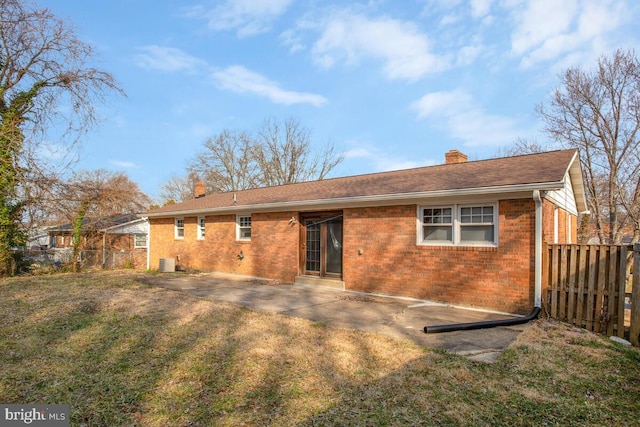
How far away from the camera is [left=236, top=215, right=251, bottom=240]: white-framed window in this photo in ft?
45.2

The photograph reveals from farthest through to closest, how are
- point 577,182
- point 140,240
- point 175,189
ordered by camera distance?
point 175,189 → point 140,240 → point 577,182

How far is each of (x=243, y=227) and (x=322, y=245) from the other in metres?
4.09

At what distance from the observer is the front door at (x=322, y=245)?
36.0 ft

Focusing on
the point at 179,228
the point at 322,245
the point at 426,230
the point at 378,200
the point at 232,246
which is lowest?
the point at 232,246

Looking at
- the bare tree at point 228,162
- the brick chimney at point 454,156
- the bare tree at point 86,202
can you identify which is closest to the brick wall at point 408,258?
the brick chimney at point 454,156

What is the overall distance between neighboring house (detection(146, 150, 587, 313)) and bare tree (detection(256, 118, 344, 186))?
61.4ft

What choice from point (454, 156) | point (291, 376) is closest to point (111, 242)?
point (454, 156)

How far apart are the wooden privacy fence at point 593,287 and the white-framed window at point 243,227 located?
9872 millimetres

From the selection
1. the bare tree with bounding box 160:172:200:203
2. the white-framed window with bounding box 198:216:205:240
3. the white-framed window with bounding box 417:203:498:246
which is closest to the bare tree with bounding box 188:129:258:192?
the bare tree with bounding box 160:172:200:203

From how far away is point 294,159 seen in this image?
107 ft

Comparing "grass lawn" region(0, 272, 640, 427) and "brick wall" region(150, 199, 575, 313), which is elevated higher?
"brick wall" region(150, 199, 575, 313)

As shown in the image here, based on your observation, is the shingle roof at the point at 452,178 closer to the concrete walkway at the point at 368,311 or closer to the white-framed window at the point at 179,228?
the concrete walkway at the point at 368,311

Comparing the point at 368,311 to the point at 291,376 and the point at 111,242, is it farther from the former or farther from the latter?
the point at 111,242

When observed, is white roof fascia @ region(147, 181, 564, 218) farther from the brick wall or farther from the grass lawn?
the grass lawn
